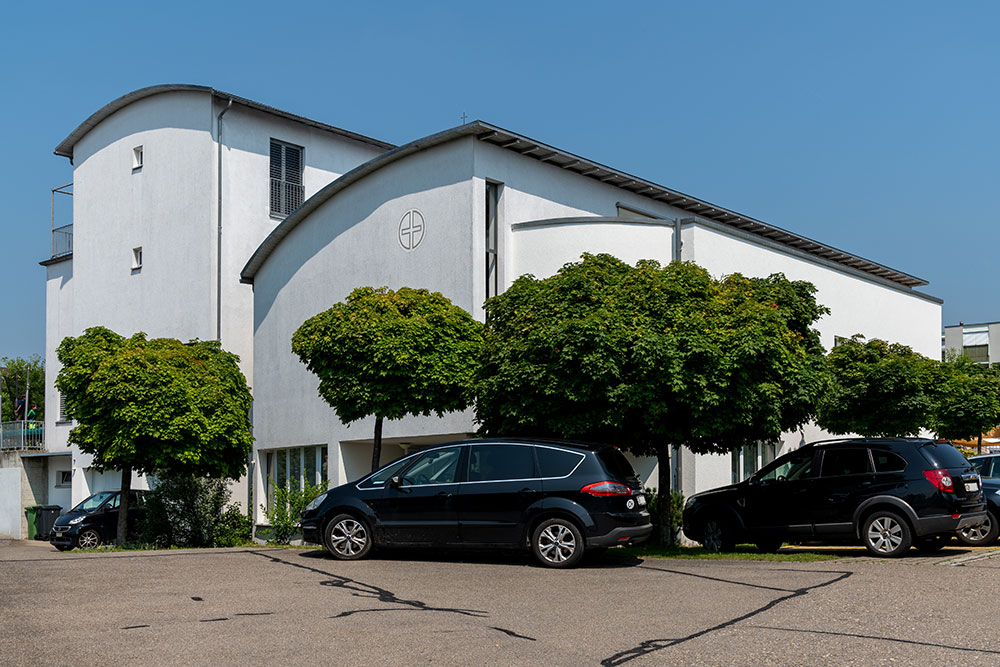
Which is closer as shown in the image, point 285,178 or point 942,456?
point 942,456

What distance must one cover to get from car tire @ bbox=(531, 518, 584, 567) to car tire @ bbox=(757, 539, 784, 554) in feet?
14.2

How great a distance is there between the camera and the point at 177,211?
33625mm

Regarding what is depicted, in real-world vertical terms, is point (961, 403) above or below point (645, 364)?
below

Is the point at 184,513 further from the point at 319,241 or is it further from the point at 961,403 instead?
the point at 961,403

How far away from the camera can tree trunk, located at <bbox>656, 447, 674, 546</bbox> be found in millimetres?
18000

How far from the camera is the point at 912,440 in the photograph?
15.4 metres

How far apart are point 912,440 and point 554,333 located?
18.1ft

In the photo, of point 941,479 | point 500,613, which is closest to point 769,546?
point 941,479

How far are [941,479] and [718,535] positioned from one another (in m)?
3.67

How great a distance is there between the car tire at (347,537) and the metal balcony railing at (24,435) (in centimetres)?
3155

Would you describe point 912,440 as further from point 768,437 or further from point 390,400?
point 390,400

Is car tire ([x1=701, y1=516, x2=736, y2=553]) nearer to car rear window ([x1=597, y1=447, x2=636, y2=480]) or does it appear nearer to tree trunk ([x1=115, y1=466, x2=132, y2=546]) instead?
car rear window ([x1=597, y1=447, x2=636, y2=480])

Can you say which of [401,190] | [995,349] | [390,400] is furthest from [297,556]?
[995,349]

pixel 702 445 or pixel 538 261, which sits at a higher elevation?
pixel 538 261
